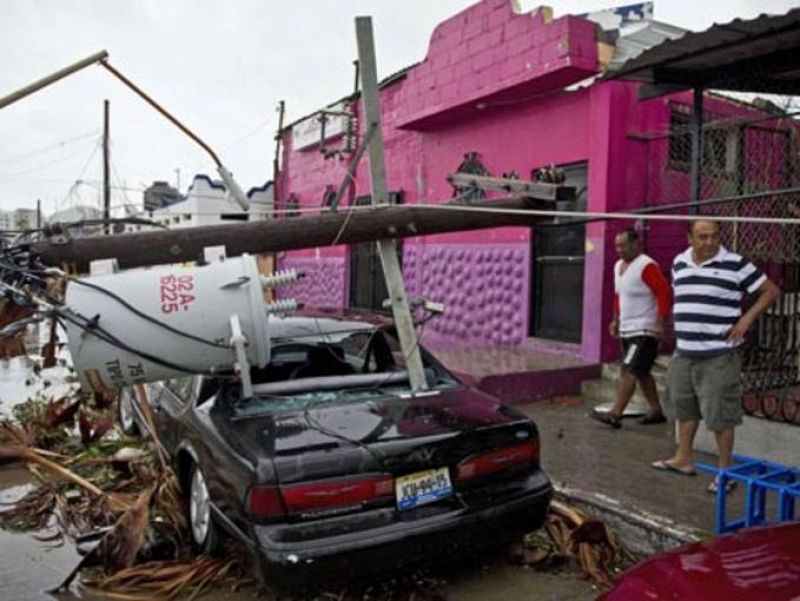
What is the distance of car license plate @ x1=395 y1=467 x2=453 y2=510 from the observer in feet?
10.7

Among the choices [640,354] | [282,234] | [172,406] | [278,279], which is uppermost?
[282,234]

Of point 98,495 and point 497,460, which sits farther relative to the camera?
point 98,495

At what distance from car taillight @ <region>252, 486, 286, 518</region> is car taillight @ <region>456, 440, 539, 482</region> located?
0.87 meters

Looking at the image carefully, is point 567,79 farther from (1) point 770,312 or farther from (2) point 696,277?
(2) point 696,277

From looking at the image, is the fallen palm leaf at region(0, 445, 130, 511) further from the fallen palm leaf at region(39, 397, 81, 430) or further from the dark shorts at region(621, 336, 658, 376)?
the dark shorts at region(621, 336, 658, 376)

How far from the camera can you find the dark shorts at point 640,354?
568cm

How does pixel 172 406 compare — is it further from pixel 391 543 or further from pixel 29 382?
pixel 29 382

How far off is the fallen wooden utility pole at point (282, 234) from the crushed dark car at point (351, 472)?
29.8 inches

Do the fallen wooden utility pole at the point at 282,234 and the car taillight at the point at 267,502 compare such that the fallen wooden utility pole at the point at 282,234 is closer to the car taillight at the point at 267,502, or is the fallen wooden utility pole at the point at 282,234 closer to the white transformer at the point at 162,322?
the white transformer at the point at 162,322

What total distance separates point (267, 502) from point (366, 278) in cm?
1007

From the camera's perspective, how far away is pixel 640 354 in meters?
5.70

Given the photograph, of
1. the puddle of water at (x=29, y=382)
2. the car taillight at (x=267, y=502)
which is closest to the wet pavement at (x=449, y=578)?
the car taillight at (x=267, y=502)

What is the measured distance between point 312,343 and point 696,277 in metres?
2.41

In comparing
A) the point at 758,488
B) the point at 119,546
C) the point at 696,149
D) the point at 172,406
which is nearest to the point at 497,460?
the point at 758,488
